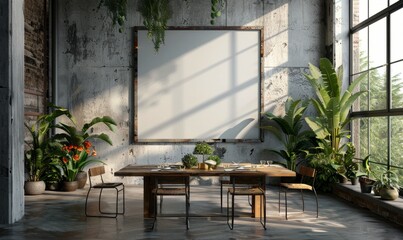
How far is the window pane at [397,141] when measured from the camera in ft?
20.2

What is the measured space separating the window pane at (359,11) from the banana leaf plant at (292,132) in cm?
173

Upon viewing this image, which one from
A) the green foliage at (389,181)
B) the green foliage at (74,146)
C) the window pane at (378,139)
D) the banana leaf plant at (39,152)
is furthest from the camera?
the green foliage at (74,146)

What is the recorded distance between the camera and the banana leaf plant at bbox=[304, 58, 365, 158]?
23.7ft

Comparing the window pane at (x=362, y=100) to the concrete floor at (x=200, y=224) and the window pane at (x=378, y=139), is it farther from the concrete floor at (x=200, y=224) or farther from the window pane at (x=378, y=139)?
the concrete floor at (x=200, y=224)

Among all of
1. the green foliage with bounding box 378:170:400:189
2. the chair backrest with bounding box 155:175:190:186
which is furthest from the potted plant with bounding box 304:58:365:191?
the chair backrest with bounding box 155:175:190:186

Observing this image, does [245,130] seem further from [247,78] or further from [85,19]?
[85,19]

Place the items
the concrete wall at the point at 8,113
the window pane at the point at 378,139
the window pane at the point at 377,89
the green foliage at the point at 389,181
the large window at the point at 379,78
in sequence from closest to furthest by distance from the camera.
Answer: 1. the concrete wall at the point at 8,113
2. the green foliage at the point at 389,181
3. the large window at the point at 379,78
4. the window pane at the point at 378,139
5. the window pane at the point at 377,89

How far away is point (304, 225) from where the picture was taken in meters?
5.34

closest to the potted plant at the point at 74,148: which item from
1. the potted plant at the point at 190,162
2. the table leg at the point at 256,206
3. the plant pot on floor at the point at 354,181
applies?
the potted plant at the point at 190,162

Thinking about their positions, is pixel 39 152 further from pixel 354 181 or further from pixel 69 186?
pixel 354 181

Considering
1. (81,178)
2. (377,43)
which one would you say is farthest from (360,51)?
(81,178)

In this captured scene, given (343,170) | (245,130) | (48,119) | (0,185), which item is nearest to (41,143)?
(48,119)

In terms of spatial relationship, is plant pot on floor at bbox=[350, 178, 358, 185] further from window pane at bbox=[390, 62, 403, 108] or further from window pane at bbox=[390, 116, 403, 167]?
window pane at bbox=[390, 62, 403, 108]

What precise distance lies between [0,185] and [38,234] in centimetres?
85
